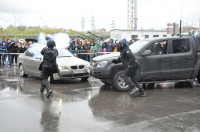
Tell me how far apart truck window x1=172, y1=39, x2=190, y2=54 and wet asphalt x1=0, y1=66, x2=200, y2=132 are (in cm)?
142

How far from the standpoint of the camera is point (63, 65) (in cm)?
1007

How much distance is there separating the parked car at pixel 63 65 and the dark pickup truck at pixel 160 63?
1.47 metres

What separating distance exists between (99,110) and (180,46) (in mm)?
4334

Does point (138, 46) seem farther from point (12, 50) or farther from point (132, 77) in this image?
point (12, 50)

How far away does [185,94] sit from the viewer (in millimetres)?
8062

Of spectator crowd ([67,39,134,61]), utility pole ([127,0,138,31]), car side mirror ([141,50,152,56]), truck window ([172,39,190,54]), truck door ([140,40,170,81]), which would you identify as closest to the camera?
car side mirror ([141,50,152,56])

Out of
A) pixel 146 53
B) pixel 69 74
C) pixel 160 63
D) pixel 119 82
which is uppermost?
pixel 146 53

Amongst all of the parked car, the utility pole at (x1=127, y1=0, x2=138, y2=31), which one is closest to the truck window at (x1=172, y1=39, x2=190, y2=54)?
the parked car

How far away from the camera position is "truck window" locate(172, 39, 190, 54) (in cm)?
881

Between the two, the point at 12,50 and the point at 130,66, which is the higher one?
the point at 12,50

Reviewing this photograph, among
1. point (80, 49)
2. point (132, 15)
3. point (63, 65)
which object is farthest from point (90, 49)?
point (132, 15)

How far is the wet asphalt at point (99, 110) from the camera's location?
5026mm

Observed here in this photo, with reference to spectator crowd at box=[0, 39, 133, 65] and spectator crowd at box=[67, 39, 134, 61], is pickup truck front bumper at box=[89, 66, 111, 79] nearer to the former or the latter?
spectator crowd at box=[0, 39, 133, 65]

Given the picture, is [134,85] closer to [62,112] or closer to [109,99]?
[109,99]
